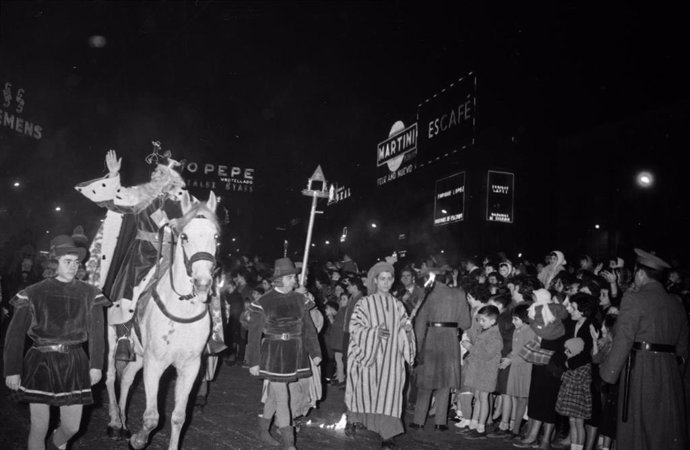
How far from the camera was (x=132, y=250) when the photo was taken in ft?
22.6

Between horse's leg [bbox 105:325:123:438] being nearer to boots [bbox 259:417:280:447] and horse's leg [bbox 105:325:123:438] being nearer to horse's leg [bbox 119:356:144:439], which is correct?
horse's leg [bbox 119:356:144:439]

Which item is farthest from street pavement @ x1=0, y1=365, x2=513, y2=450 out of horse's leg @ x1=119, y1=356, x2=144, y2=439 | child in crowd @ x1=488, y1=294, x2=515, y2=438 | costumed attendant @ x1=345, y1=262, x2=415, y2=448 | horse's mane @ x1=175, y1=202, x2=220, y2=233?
horse's mane @ x1=175, y1=202, x2=220, y2=233

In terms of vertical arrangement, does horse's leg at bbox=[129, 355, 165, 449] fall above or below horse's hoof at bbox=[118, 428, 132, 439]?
above

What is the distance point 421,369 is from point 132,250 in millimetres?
4205

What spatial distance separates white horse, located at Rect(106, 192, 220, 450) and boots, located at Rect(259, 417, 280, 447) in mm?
1460

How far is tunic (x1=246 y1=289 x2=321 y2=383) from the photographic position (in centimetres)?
645

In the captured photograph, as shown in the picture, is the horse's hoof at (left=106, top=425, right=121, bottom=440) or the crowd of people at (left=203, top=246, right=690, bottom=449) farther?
the horse's hoof at (left=106, top=425, right=121, bottom=440)

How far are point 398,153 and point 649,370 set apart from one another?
16.1 m

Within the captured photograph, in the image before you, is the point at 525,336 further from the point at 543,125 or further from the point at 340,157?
the point at 340,157

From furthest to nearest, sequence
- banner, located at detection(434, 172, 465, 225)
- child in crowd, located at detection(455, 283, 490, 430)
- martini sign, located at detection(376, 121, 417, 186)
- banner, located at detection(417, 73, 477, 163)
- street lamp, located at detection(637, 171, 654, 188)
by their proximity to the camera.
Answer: banner, located at detection(434, 172, 465, 225) → martini sign, located at detection(376, 121, 417, 186) → street lamp, located at detection(637, 171, 654, 188) → banner, located at detection(417, 73, 477, 163) → child in crowd, located at detection(455, 283, 490, 430)

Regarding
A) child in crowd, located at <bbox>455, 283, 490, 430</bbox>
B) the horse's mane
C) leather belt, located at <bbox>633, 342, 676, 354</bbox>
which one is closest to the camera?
leather belt, located at <bbox>633, 342, 676, 354</bbox>

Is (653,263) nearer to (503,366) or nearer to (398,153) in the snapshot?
(503,366)

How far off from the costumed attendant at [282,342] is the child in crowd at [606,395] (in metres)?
3.32

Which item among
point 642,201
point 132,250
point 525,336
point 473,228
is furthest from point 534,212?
point 132,250
